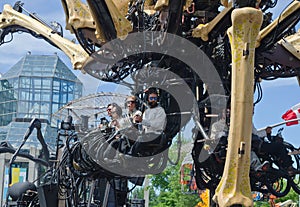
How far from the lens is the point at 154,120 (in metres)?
6.28

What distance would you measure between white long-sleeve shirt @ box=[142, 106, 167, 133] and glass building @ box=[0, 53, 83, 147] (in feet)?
80.6

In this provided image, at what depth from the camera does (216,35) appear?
668cm

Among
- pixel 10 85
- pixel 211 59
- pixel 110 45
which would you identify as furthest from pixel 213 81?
pixel 10 85

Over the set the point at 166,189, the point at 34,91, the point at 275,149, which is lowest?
the point at 166,189

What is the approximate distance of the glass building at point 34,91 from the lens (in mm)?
31438

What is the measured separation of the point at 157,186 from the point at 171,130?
57.4ft

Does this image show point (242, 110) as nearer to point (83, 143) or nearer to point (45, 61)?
point (83, 143)

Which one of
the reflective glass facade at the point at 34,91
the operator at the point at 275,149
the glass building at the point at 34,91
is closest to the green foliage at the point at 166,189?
the glass building at the point at 34,91

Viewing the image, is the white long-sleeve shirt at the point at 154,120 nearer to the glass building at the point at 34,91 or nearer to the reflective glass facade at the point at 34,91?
the glass building at the point at 34,91

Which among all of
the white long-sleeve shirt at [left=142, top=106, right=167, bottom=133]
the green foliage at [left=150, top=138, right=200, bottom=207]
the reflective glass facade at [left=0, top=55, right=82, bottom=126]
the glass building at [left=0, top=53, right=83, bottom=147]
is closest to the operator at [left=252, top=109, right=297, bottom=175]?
the white long-sleeve shirt at [left=142, top=106, right=167, bottom=133]

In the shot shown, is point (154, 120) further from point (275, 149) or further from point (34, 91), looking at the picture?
point (34, 91)

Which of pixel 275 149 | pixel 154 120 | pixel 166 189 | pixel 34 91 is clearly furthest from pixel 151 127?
pixel 34 91

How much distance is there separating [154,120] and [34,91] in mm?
26201

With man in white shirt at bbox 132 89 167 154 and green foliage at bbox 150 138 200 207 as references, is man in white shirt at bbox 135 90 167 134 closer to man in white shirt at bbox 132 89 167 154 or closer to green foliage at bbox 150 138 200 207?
man in white shirt at bbox 132 89 167 154
